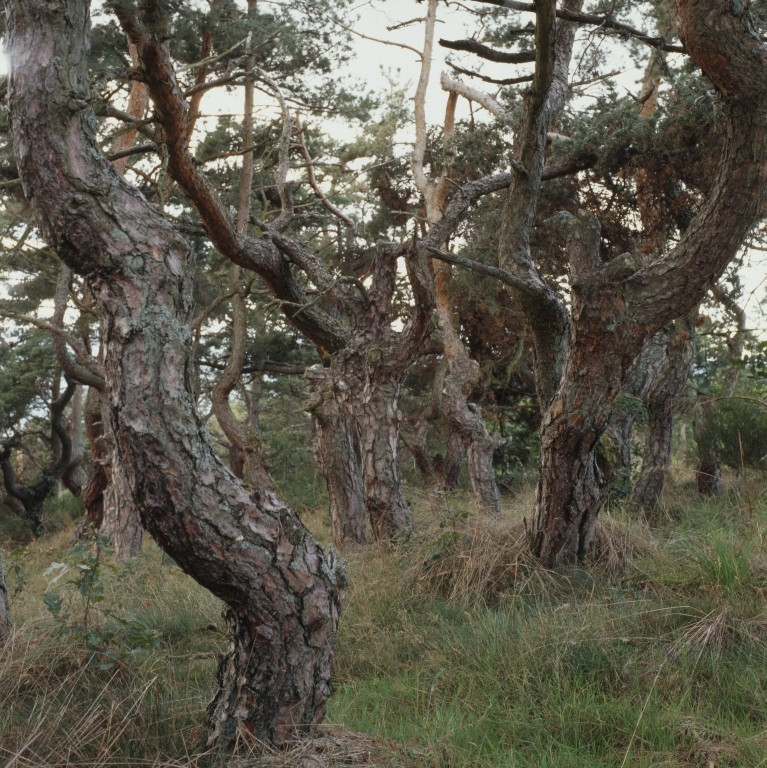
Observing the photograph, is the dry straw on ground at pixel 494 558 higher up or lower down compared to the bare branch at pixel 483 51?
lower down

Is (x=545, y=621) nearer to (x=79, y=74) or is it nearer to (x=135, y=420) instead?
(x=135, y=420)

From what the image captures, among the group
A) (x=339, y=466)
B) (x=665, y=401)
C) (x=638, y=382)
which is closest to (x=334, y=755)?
(x=339, y=466)

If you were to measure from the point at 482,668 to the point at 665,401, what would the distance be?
21.3ft

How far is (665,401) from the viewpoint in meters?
9.23

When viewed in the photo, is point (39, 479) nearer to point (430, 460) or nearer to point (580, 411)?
point (430, 460)

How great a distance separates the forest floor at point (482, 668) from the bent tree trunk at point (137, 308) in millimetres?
613

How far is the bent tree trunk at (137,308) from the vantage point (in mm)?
2561

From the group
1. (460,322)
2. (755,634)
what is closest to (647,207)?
(460,322)

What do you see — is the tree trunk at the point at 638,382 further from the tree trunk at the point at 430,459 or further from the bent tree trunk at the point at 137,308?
the bent tree trunk at the point at 137,308

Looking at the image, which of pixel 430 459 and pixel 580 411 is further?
pixel 430 459

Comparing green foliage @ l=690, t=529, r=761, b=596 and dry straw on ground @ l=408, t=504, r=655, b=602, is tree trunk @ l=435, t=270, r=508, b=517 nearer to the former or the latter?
dry straw on ground @ l=408, t=504, r=655, b=602

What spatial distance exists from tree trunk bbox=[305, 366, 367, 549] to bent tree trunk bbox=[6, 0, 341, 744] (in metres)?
5.12

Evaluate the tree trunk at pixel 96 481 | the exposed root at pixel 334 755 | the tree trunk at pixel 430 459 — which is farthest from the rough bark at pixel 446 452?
the exposed root at pixel 334 755

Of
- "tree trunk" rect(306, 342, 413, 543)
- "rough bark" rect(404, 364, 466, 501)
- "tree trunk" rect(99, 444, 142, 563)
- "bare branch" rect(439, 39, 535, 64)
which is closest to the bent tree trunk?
"bare branch" rect(439, 39, 535, 64)
